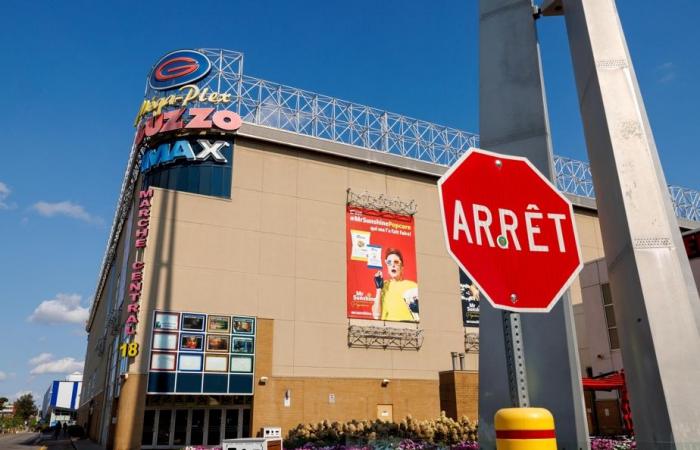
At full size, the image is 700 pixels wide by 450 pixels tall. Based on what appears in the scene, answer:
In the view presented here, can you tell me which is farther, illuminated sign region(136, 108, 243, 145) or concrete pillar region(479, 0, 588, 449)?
illuminated sign region(136, 108, 243, 145)

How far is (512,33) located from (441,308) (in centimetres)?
2891

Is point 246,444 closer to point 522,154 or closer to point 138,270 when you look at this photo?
point 522,154

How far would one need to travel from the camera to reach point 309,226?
34188 mm

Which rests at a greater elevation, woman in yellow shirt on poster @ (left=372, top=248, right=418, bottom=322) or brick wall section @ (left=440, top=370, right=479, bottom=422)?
woman in yellow shirt on poster @ (left=372, top=248, right=418, bottom=322)

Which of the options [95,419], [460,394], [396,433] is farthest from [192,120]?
[95,419]

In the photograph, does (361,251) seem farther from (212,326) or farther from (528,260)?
(528,260)

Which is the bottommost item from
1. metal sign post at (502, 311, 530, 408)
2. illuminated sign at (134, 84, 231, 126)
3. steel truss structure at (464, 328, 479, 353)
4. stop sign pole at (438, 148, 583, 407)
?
metal sign post at (502, 311, 530, 408)

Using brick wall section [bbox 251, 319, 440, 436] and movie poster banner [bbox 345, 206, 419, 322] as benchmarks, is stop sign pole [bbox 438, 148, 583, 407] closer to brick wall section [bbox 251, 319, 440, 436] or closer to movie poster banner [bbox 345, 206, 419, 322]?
brick wall section [bbox 251, 319, 440, 436]

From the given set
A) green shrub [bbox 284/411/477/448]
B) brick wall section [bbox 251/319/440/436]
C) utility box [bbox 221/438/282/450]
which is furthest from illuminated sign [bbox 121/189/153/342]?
utility box [bbox 221/438/282/450]

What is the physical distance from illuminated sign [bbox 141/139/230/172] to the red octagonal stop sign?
3077cm

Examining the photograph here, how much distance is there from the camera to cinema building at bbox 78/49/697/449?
29625 millimetres

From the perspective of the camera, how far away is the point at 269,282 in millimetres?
32156

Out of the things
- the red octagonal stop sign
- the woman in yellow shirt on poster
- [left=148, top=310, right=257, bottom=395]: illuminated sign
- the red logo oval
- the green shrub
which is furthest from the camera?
the red logo oval

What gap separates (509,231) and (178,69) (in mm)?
35483
